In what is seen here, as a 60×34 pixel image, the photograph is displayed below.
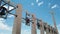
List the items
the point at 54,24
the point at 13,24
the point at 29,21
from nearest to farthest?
the point at 13,24, the point at 29,21, the point at 54,24

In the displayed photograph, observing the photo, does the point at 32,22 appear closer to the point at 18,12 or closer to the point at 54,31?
the point at 18,12

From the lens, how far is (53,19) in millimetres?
19641

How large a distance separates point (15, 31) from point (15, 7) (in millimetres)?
2199

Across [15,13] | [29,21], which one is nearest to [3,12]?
[15,13]

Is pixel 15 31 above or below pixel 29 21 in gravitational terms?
below

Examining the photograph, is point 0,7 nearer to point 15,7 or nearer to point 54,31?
point 15,7

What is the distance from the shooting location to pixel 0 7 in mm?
9555

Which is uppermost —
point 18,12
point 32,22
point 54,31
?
point 18,12

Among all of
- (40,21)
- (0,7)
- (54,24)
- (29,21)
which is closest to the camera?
(0,7)

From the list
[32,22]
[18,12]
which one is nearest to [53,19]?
[32,22]

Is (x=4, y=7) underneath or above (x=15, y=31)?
above

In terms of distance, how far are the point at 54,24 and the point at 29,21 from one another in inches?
305

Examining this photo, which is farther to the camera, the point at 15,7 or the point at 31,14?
the point at 31,14

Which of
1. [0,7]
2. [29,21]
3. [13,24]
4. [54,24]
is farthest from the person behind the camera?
[54,24]
